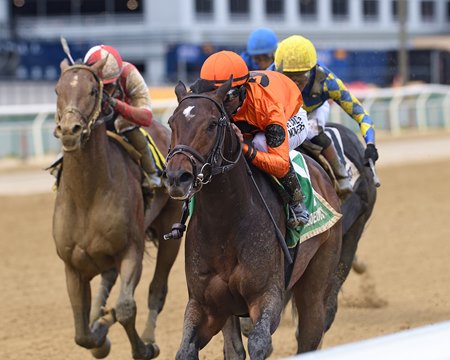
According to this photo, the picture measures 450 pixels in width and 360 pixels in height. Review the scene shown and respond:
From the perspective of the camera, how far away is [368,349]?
261cm

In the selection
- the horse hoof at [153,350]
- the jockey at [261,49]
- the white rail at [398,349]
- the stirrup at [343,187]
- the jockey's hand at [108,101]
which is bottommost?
the horse hoof at [153,350]

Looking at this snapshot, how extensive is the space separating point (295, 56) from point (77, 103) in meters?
1.29

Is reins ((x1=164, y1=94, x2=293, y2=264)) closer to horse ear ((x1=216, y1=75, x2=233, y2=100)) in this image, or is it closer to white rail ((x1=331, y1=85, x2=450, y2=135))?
horse ear ((x1=216, y1=75, x2=233, y2=100))

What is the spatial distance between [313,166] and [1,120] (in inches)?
520

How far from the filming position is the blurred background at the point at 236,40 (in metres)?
24.0

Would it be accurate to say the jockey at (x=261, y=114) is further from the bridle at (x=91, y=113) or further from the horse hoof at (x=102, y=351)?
the horse hoof at (x=102, y=351)

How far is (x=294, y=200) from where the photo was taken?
4.88m

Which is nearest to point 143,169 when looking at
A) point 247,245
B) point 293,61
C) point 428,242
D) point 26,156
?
point 293,61

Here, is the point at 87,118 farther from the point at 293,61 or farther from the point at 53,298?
the point at 53,298

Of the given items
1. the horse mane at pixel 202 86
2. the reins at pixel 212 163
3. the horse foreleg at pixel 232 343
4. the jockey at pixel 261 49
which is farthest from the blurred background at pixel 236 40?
the horse mane at pixel 202 86

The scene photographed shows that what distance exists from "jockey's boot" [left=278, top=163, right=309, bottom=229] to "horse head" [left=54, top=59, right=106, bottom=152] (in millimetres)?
1398

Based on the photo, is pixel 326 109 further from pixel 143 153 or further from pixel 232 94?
pixel 232 94

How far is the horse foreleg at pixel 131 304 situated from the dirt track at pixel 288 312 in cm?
38

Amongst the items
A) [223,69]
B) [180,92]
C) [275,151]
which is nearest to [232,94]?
[223,69]
